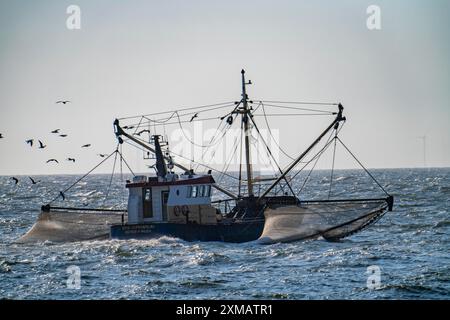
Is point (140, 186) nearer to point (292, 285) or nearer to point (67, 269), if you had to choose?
point (67, 269)

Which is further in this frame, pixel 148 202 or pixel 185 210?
pixel 148 202

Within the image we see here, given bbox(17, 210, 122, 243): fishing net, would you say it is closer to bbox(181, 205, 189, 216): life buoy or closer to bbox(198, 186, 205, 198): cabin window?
bbox(181, 205, 189, 216): life buoy

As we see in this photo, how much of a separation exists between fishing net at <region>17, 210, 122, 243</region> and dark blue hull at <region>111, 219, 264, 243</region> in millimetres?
3460

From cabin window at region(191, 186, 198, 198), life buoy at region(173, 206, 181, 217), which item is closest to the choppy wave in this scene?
life buoy at region(173, 206, 181, 217)

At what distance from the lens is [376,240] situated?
4238cm

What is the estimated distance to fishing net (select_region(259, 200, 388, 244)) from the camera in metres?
40.0

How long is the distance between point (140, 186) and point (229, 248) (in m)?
7.91

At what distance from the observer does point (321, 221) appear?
40188 millimetres

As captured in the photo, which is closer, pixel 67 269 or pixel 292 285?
pixel 292 285

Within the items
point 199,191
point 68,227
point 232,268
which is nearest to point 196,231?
point 199,191

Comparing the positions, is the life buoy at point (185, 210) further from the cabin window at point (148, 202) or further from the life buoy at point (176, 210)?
the cabin window at point (148, 202)

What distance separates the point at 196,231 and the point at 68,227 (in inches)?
344

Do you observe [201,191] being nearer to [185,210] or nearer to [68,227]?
[185,210]
